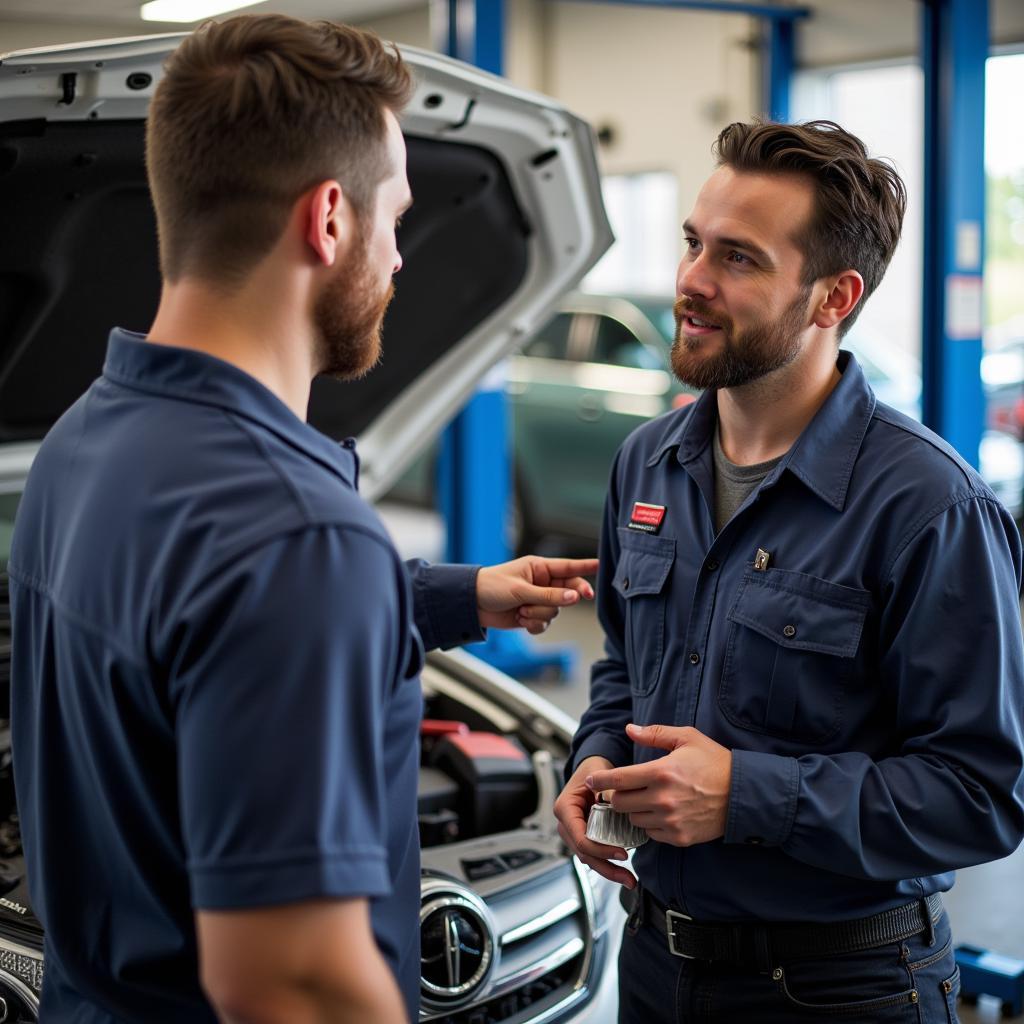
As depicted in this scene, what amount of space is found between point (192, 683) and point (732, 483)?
0.90 meters

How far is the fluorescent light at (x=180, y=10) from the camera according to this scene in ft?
6.15

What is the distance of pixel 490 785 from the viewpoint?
6.94ft

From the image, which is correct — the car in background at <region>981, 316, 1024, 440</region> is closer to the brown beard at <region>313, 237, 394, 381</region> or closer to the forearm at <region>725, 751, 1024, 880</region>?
the forearm at <region>725, 751, 1024, 880</region>

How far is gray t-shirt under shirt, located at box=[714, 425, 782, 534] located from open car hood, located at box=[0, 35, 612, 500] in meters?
0.74

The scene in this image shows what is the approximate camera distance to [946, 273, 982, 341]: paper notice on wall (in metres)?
5.04

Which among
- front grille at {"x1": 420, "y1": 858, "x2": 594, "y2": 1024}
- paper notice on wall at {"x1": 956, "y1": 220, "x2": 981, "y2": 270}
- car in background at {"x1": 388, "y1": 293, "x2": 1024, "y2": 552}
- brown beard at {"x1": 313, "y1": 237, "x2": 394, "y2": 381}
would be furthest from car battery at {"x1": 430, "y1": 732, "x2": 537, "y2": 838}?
car in background at {"x1": 388, "y1": 293, "x2": 1024, "y2": 552}

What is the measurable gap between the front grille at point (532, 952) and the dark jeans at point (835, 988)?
1.10 feet

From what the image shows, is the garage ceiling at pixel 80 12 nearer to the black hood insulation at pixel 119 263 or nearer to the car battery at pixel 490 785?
the black hood insulation at pixel 119 263

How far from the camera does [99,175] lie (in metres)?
1.78

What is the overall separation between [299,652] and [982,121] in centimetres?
497

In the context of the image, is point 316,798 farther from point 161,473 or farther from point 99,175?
point 99,175

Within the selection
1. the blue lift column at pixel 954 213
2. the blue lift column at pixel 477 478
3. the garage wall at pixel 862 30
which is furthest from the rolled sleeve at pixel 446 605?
the garage wall at pixel 862 30

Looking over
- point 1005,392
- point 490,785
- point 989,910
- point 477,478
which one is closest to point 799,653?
point 490,785

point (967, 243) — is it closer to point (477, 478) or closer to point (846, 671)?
point (477, 478)
